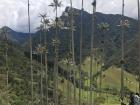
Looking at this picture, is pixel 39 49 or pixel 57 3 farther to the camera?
pixel 39 49

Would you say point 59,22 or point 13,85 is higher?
point 59,22

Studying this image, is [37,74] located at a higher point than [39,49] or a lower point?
lower

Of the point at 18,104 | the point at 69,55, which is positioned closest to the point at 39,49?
the point at 69,55

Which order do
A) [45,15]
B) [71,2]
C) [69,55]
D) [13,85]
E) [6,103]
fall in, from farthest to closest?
1. [13,85]
2. [69,55]
3. [45,15]
4. [6,103]
5. [71,2]

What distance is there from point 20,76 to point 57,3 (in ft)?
306

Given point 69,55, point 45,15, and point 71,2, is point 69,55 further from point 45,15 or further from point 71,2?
point 71,2

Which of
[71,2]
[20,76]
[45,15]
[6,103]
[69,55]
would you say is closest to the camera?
[71,2]

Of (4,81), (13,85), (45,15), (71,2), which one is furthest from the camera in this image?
(13,85)

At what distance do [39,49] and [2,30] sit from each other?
16.9m

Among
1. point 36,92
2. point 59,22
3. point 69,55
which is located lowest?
point 36,92

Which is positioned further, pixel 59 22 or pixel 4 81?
pixel 4 81

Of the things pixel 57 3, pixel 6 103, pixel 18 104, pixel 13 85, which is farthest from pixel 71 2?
pixel 13 85

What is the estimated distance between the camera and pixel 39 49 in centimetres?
13400

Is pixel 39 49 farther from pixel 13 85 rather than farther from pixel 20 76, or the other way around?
pixel 20 76
